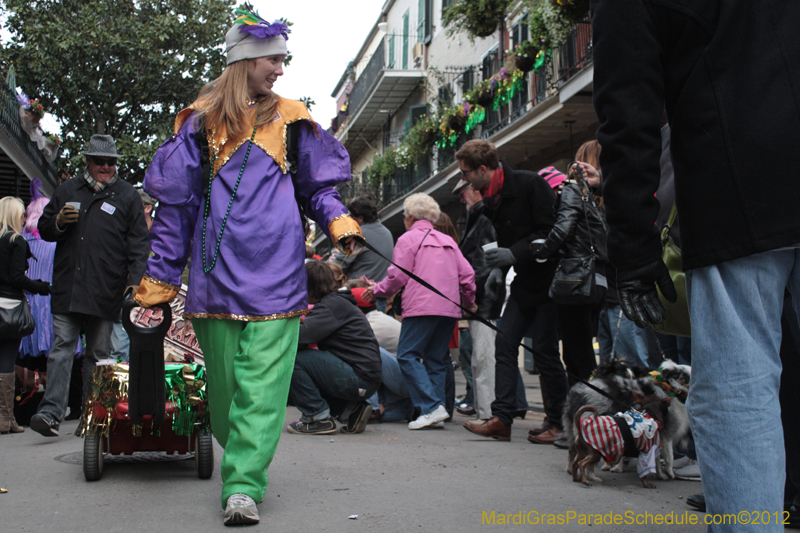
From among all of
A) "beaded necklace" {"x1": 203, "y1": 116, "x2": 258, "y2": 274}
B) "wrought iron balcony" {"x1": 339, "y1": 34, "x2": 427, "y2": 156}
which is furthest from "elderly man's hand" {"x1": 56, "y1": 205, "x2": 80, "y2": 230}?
"wrought iron balcony" {"x1": 339, "y1": 34, "x2": 427, "y2": 156}

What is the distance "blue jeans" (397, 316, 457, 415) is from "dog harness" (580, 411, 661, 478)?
261cm

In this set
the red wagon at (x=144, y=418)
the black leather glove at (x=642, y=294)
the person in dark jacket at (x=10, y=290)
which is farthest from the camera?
the person in dark jacket at (x=10, y=290)

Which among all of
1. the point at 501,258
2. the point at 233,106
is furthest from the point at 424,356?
the point at 233,106

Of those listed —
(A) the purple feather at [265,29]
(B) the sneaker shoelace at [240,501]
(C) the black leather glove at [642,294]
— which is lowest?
(B) the sneaker shoelace at [240,501]

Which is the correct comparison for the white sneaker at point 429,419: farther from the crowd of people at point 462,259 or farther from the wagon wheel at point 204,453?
the wagon wheel at point 204,453

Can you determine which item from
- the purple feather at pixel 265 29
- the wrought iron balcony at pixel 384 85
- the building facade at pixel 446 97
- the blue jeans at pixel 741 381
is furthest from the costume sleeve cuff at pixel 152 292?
the wrought iron balcony at pixel 384 85

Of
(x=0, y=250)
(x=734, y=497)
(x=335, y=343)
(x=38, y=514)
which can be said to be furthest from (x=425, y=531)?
(x=0, y=250)

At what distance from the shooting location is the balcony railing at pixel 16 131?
1591 centimetres

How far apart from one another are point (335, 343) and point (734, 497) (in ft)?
15.0

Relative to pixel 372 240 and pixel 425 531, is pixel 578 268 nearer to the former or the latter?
pixel 425 531

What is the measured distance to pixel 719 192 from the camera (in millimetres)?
2258

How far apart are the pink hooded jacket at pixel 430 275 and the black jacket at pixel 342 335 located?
50 cm

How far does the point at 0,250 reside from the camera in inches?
260

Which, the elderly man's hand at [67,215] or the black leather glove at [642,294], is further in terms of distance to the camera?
the elderly man's hand at [67,215]
